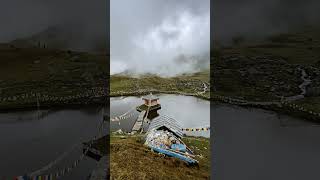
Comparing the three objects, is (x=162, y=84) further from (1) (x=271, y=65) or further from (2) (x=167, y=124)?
(1) (x=271, y=65)

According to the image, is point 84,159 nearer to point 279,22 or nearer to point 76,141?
point 76,141

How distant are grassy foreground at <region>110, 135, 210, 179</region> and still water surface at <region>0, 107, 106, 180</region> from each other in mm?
350

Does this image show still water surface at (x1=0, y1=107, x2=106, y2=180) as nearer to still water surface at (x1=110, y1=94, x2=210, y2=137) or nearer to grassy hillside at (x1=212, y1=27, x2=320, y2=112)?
still water surface at (x1=110, y1=94, x2=210, y2=137)

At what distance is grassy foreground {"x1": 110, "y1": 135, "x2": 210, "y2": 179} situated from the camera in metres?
3.48

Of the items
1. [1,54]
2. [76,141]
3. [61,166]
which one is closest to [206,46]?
[76,141]

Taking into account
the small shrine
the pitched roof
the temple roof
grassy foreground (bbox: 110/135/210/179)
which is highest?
the temple roof

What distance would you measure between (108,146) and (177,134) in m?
1.05

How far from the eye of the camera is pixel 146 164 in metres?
3.61

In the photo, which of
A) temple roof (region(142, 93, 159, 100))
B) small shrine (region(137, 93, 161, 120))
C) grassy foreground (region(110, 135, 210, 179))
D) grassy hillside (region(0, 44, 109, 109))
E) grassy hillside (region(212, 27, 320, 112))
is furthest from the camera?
grassy hillside (region(212, 27, 320, 112))

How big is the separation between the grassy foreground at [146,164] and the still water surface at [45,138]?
350 millimetres

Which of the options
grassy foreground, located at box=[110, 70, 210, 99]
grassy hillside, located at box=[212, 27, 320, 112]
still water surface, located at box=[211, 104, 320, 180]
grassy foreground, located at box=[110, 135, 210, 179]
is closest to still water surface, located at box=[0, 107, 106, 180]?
grassy foreground, located at box=[110, 135, 210, 179]

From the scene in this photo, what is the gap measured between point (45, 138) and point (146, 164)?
71.3 inches

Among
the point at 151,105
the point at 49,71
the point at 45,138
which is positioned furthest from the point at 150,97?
the point at 49,71

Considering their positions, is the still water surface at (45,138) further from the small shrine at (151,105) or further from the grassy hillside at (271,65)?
the grassy hillside at (271,65)
